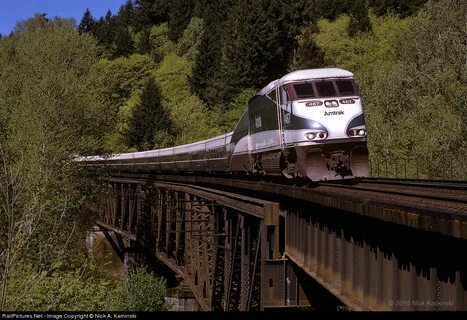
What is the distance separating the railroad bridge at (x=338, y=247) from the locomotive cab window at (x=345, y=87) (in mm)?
2531

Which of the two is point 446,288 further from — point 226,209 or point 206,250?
point 206,250

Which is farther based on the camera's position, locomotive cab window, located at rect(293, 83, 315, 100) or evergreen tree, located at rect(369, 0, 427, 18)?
evergreen tree, located at rect(369, 0, 427, 18)

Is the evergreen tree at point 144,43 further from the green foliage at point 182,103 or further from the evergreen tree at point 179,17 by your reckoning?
the green foliage at point 182,103

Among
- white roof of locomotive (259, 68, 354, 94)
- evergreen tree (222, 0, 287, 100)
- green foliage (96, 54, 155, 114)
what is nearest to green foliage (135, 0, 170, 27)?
green foliage (96, 54, 155, 114)

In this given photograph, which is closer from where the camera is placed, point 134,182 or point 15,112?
point 15,112

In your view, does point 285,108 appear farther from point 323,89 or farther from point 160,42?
point 160,42

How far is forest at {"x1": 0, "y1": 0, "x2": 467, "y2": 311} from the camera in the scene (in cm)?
2392

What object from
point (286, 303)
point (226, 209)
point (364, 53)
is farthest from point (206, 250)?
point (364, 53)

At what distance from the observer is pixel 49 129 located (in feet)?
100

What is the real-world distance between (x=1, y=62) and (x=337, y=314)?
54.2m

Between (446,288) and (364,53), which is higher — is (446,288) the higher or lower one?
the lower one

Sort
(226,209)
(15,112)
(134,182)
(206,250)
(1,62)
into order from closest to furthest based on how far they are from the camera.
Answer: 1. (226,209)
2. (206,250)
3. (15,112)
4. (134,182)
5. (1,62)

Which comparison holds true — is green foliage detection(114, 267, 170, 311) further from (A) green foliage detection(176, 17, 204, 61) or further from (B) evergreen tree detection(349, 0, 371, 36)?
(A) green foliage detection(176, 17, 204, 61)

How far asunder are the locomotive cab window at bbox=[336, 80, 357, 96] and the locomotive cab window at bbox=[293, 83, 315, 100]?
82cm
